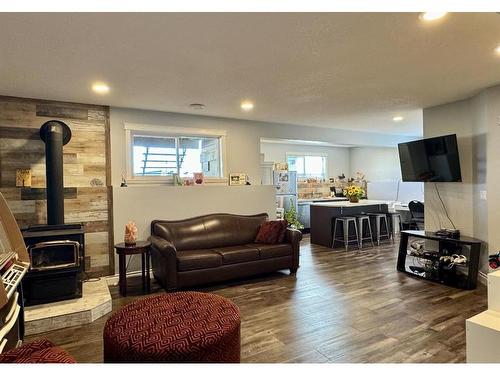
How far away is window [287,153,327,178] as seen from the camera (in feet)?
29.3

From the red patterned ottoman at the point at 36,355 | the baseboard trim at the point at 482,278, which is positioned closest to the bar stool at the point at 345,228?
the baseboard trim at the point at 482,278

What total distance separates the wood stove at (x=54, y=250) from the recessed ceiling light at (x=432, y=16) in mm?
3674

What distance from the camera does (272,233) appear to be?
15.0ft

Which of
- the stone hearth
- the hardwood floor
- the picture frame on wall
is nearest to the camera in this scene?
the hardwood floor

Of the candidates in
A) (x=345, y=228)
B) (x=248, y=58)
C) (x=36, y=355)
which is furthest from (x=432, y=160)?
(x=36, y=355)

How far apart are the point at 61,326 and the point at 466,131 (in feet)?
17.6

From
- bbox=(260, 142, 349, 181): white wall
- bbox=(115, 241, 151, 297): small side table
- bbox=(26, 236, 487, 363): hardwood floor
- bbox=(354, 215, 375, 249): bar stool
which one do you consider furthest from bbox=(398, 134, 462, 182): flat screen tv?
bbox=(260, 142, 349, 181): white wall

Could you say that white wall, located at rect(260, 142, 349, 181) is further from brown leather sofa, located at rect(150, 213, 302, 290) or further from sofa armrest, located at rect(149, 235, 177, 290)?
sofa armrest, located at rect(149, 235, 177, 290)

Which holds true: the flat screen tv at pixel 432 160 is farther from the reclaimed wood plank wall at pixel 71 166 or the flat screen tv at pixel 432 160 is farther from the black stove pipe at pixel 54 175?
the black stove pipe at pixel 54 175

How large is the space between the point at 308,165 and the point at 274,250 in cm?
526

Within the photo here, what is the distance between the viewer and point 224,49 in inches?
101

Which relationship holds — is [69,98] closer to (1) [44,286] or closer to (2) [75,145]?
(2) [75,145]

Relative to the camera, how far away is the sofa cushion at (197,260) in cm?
371

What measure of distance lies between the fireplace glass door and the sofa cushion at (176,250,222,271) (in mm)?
1110
